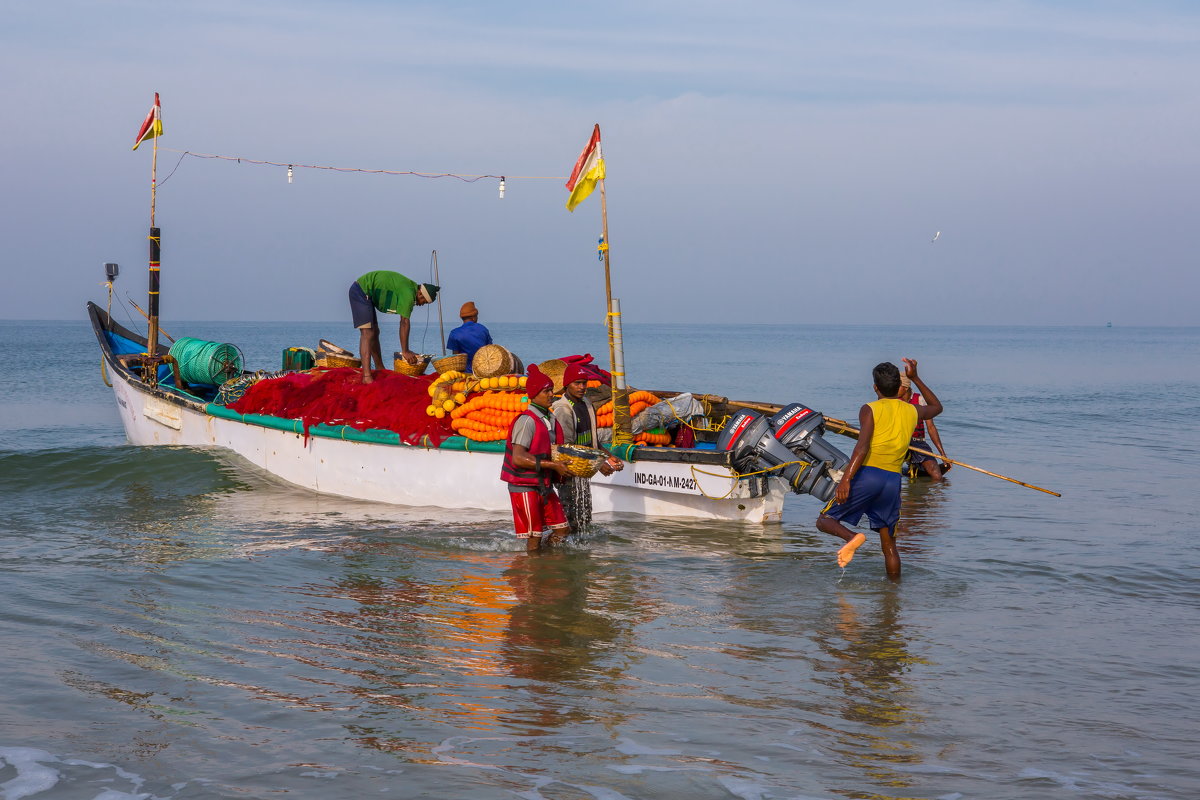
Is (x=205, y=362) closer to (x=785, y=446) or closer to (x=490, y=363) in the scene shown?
(x=490, y=363)

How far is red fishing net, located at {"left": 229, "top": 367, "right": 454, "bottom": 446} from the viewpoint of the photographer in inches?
448

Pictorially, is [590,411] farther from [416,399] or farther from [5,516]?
[5,516]

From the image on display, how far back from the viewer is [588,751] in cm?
504

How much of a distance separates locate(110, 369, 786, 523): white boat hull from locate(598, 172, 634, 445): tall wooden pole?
0.35 meters

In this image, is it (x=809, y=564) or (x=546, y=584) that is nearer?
(x=546, y=584)

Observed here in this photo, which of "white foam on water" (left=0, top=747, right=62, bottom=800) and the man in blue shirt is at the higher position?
the man in blue shirt

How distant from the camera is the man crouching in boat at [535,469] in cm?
867

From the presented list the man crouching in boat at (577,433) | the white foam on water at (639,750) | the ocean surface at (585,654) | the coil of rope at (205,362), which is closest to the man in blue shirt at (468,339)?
the ocean surface at (585,654)

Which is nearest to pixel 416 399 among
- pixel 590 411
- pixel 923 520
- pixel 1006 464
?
pixel 590 411

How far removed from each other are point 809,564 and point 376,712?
486 cm

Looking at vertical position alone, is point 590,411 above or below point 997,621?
above

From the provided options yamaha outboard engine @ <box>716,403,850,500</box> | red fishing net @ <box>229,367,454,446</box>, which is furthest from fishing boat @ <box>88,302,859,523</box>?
red fishing net @ <box>229,367,454,446</box>

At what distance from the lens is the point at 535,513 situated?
9.16 m

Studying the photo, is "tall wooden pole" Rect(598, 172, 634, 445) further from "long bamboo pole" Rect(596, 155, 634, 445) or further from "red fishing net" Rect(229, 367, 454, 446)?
"red fishing net" Rect(229, 367, 454, 446)
